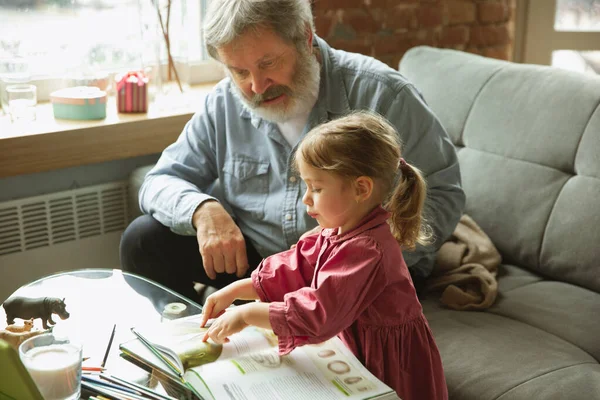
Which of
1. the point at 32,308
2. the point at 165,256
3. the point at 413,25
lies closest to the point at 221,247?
the point at 165,256

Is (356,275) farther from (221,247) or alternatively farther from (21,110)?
(21,110)

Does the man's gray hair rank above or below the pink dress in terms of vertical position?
above

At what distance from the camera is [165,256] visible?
1905 mm

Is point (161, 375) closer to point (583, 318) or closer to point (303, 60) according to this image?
point (303, 60)

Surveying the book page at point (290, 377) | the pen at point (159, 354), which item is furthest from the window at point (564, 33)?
the pen at point (159, 354)

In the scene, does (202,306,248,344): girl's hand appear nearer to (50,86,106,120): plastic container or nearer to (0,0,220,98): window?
(50,86,106,120): plastic container

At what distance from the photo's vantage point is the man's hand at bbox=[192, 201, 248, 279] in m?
1.71

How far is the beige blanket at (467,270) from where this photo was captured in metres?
1.80

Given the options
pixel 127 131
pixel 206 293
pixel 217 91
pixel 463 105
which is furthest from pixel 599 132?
pixel 127 131

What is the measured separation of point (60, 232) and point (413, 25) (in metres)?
1.46

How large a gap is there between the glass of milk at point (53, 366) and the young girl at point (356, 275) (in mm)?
226

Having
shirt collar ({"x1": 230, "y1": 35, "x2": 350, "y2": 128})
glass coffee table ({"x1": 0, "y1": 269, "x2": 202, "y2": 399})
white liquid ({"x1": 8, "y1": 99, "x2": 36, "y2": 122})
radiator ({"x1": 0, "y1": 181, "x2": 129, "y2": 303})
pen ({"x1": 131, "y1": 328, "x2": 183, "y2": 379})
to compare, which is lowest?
radiator ({"x1": 0, "y1": 181, "x2": 129, "y2": 303})

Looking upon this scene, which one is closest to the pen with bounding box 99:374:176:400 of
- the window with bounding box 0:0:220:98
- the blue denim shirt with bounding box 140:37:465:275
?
the blue denim shirt with bounding box 140:37:465:275

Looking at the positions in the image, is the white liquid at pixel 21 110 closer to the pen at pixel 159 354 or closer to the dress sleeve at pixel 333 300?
the pen at pixel 159 354
